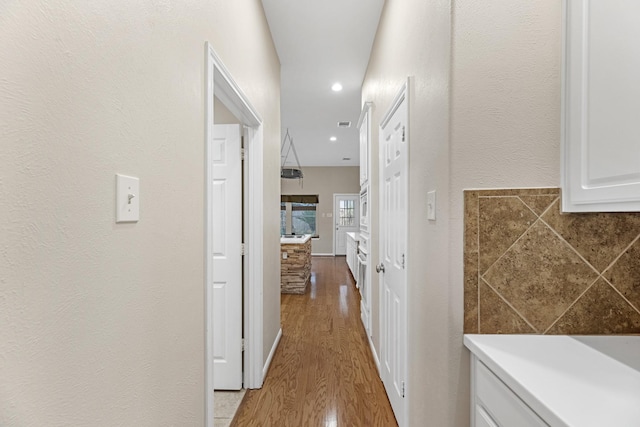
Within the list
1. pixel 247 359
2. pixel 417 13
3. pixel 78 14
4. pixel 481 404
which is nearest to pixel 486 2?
pixel 417 13

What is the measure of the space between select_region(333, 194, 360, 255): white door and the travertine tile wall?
910 cm

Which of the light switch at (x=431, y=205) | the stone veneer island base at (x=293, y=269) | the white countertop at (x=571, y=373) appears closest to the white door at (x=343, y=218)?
the stone veneer island base at (x=293, y=269)

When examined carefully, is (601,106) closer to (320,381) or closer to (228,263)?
(228,263)

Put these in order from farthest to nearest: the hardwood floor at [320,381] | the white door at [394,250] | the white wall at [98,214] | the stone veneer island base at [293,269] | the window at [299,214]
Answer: the window at [299,214]
the stone veneer island base at [293,269]
the hardwood floor at [320,381]
the white door at [394,250]
the white wall at [98,214]

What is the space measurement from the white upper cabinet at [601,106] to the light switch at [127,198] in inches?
51.5

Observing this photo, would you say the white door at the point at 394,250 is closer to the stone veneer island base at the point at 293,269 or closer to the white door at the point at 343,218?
the stone veneer island base at the point at 293,269

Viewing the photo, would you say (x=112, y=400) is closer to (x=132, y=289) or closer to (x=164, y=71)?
(x=132, y=289)

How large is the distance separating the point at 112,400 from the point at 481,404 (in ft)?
3.57

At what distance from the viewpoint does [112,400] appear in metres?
0.79

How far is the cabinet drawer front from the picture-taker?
0.83 meters

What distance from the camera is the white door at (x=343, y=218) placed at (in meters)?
10.3

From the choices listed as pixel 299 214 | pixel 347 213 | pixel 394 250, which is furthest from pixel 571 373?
pixel 299 214

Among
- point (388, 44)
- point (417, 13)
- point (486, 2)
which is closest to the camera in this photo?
point (486, 2)

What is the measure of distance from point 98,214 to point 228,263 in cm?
166
